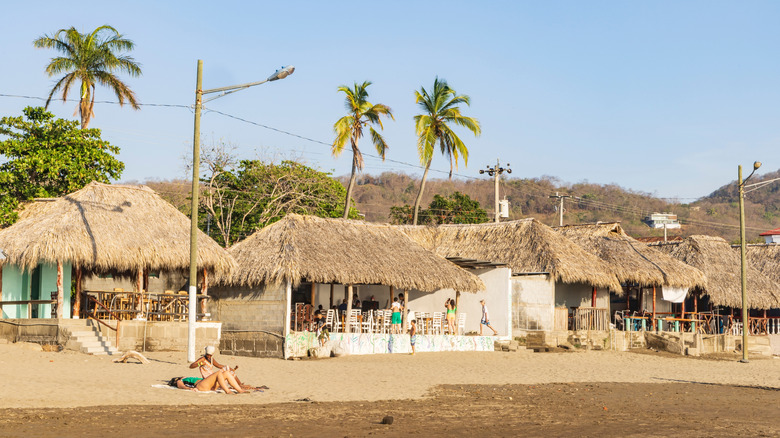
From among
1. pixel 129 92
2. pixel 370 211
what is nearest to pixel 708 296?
pixel 129 92

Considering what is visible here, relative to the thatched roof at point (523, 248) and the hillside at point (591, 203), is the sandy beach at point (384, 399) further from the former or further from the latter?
the hillside at point (591, 203)

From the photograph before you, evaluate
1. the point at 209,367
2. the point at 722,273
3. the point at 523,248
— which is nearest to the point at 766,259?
the point at 722,273

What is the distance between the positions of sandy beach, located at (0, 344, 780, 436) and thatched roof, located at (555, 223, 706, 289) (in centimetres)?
816

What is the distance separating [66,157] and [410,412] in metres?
16.1

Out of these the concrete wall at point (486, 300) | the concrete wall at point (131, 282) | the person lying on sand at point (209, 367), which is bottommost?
the person lying on sand at point (209, 367)

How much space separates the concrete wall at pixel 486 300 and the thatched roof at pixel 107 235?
8.16m

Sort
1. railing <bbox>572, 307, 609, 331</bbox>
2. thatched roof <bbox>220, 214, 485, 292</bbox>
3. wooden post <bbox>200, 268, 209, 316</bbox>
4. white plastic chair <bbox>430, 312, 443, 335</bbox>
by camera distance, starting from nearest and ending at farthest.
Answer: thatched roof <bbox>220, 214, 485, 292</bbox> → wooden post <bbox>200, 268, 209, 316</bbox> → white plastic chair <bbox>430, 312, 443, 335</bbox> → railing <bbox>572, 307, 609, 331</bbox>

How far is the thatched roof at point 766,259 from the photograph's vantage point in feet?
123

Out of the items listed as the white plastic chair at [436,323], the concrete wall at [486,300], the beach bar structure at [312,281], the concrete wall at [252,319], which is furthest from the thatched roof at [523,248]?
the concrete wall at [252,319]

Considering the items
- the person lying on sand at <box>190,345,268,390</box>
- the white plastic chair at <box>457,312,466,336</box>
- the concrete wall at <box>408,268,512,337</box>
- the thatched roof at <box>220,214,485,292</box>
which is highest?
the thatched roof at <box>220,214,485,292</box>

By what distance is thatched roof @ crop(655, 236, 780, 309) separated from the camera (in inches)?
1328

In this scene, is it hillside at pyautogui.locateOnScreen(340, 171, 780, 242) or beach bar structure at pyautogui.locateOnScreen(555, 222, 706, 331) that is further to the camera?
hillside at pyautogui.locateOnScreen(340, 171, 780, 242)

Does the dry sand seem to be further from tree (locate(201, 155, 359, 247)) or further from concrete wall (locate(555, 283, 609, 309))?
tree (locate(201, 155, 359, 247))

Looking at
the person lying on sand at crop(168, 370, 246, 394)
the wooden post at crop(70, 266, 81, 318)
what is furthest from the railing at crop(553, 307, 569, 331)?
the person lying on sand at crop(168, 370, 246, 394)
